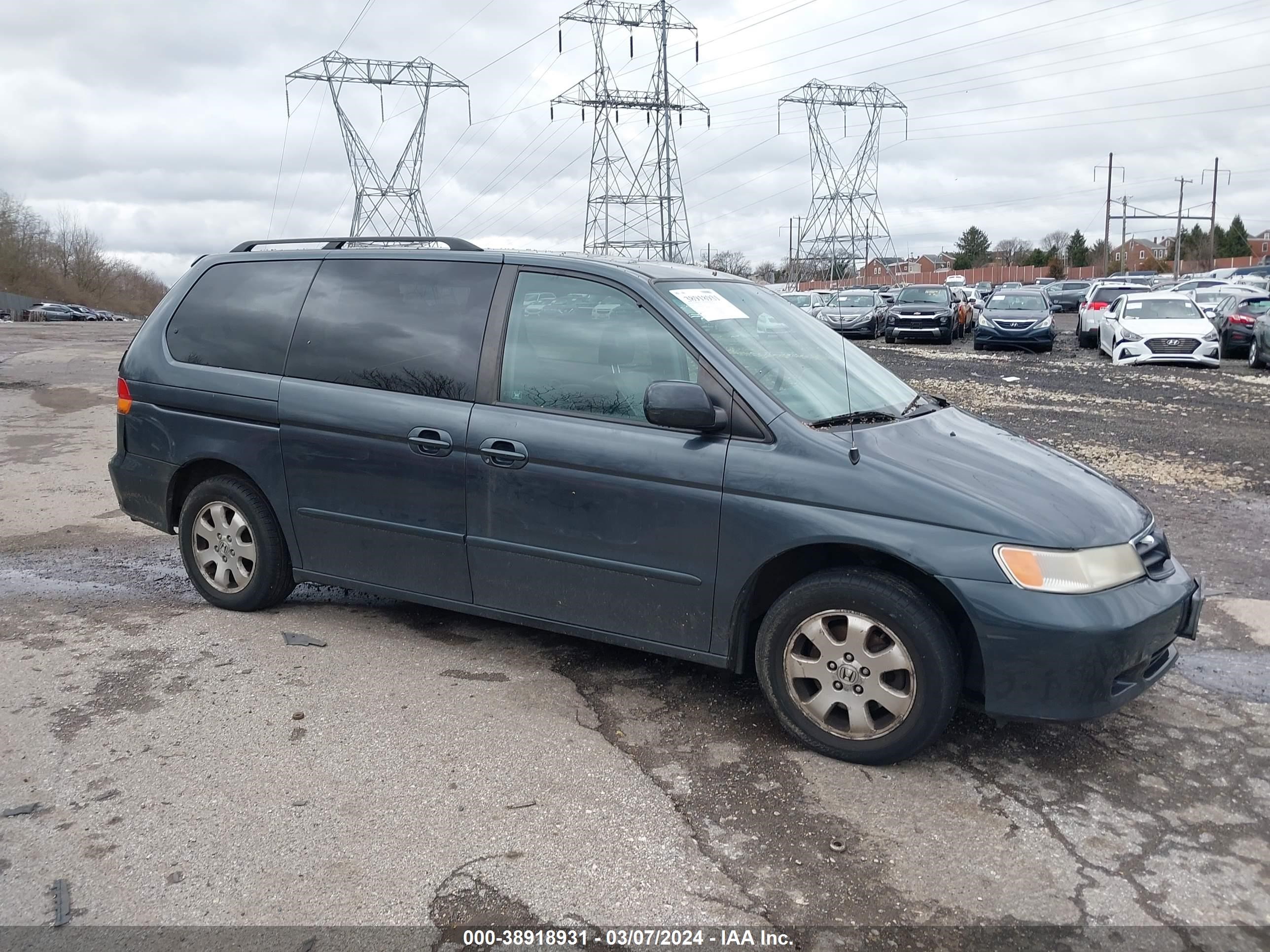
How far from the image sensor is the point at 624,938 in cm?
273

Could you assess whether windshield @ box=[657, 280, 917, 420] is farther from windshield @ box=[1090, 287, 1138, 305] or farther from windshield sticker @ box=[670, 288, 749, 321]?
windshield @ box=[1090, 287, 1138, 305]

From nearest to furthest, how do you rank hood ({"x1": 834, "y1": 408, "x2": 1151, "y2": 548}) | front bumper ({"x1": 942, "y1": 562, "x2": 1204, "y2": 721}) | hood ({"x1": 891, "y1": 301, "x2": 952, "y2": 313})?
front bumper ({"x1": 942, "y1": 562, "x2": 1204, "y2": 721})
hood ({"x1": 834, "y1": 408, "x2": 1151, "y2": 548})
hood ({"x1": 891, "y1": 301, "x2": 952, "y2": 313})

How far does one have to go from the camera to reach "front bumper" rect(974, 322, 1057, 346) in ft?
79.9

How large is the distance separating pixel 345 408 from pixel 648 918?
9.22 feet

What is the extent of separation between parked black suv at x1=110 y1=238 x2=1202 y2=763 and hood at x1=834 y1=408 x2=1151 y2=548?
13 mm

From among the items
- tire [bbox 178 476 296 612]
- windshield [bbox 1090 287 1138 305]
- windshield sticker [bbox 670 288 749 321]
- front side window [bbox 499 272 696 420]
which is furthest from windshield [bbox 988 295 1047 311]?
tire [bbox 178 476 296 612]

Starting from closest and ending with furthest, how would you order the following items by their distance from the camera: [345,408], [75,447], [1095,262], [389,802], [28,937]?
[28,937]
[389,802]
[345,408]
[75,447]
[1095,262]

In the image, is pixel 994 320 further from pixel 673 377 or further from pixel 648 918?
pixel 648 918

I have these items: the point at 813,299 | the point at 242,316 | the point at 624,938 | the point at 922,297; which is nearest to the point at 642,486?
the point at 624,938

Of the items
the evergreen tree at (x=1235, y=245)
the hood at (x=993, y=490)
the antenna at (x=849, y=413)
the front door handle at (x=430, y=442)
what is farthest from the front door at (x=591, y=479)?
the evergreen tree at (x=1235, y=245)

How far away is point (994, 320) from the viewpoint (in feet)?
80.9

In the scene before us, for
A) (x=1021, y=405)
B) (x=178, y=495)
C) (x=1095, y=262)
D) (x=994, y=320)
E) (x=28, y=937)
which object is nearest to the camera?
(x=28, y=937)

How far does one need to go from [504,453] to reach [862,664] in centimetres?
168

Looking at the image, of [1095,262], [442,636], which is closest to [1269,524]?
[442,636]
